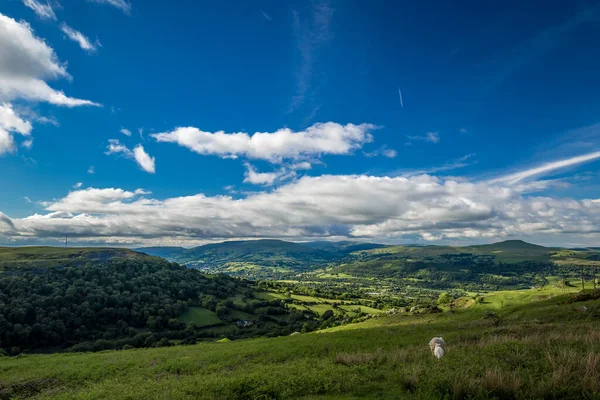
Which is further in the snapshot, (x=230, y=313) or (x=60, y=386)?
(x=230, y=313)

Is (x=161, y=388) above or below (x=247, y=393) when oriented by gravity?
below

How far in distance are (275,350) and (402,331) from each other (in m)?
17.9

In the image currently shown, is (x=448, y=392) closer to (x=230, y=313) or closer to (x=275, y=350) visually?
(x=275, y=350)

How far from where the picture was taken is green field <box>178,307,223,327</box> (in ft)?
414

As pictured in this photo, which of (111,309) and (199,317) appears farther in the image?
(199,317)

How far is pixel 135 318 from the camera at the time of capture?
123m

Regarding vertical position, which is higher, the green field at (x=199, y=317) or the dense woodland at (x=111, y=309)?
the dense woodland at (x=111, y=309)

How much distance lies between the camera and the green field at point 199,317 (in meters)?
126

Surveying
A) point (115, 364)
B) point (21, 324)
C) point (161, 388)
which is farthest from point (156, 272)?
point (161, 388)

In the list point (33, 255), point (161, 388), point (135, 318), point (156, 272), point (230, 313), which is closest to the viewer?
point (161, 388)

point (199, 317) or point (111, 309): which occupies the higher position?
point (111, 309)

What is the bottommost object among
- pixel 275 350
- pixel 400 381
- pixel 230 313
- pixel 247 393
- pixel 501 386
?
pixel 230 313

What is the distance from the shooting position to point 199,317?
132 m

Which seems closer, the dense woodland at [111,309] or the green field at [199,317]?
the dense woodland at [111,309]
